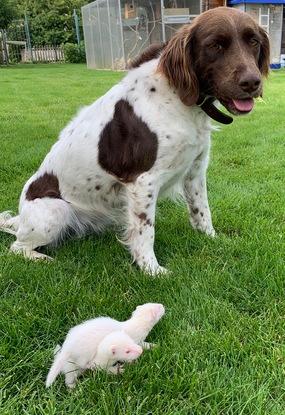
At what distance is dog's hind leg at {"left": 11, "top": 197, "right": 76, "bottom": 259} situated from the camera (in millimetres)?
3213

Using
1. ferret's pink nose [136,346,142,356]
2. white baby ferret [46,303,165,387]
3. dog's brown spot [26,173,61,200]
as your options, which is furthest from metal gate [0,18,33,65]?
ferret's pink nose [136,346,142,356]

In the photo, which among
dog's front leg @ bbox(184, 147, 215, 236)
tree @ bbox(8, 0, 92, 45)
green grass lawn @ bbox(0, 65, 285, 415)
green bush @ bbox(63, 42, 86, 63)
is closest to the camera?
green grass lawn @ bbox(0, 65, 285, 415)

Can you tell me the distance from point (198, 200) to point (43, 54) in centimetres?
3120

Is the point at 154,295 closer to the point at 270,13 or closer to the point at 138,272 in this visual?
the point at 138,272

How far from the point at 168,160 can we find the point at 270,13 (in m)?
19.3

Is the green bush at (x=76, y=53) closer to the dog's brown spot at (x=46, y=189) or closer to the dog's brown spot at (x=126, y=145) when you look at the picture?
the dog's brown spot at (x=46, y=189)

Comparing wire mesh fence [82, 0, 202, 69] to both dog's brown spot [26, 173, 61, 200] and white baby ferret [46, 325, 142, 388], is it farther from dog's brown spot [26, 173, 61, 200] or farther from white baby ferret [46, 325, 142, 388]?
white baby ferret [46, 325, 142, 388]

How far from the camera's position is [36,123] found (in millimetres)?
7449

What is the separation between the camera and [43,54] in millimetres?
32375

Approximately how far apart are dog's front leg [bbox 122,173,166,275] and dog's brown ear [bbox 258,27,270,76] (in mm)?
934

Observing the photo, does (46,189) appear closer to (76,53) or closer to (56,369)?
(56,369)

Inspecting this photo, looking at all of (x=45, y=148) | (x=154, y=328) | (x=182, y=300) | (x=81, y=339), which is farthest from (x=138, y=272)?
(x=45, y=148)

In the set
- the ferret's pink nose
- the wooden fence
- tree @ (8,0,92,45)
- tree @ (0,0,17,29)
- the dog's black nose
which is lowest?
the wooden fence

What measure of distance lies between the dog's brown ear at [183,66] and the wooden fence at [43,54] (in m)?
30.4
